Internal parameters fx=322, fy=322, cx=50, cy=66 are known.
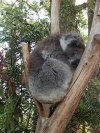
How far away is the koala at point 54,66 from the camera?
3684 mm

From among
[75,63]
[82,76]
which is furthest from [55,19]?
[82,76]

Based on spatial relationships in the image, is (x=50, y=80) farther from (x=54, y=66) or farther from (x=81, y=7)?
(x=81, y=7)

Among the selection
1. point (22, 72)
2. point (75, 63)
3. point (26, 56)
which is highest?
point (26, 56)

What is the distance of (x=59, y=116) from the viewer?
3.47 meters

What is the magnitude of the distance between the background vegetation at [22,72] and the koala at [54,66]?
0.65m

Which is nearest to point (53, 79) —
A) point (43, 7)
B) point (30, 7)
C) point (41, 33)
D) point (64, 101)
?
point (64, 101)

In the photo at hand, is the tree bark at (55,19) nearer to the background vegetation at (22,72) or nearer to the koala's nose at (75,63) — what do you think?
the background vegetation at (22,72)

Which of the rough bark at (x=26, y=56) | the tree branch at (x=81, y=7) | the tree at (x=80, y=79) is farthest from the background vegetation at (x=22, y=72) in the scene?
the tree at (x=80, y=79)

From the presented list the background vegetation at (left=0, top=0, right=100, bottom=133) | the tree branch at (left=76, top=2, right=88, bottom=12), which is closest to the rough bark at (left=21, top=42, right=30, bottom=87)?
the background vegetation at (left=0, top=0, right=100, bottom=133)

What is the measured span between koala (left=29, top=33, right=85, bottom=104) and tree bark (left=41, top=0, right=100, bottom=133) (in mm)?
126

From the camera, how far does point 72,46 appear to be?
3936 millimetres

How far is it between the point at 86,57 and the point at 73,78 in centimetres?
27

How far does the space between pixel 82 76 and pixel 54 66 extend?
0.47 meters

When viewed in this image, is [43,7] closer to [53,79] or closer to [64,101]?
[53,79]
